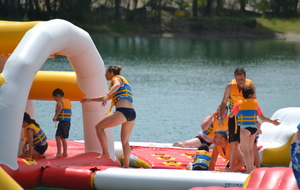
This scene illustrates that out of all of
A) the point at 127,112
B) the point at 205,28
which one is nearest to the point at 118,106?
the point at 127,112

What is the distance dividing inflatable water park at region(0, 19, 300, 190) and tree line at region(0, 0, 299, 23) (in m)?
39.3

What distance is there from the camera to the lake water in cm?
1211

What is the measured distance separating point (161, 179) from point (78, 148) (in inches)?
77.0

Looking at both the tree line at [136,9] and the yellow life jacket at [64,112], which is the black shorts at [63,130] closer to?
the yellow life jacket at [64,112]

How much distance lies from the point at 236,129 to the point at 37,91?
217 cm

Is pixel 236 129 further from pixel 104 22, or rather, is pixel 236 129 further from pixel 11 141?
pixel 104 22

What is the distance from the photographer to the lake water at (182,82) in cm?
1211

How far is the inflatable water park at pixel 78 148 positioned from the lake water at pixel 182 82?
303 cm

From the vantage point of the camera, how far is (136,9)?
51.8m

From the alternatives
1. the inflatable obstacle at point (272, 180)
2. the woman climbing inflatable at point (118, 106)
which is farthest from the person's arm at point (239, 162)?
the inflatable obstacle at point (272, 180)

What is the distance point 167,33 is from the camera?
48031 mm

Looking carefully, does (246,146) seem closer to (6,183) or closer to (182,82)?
(6,183)

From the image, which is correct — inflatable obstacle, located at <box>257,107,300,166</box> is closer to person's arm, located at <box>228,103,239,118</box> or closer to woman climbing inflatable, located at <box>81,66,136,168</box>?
person's arm, located at <box>228,103,239,118</box>

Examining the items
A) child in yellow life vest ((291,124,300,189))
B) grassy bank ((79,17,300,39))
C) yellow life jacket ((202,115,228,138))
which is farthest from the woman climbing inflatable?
grassy bank ((79,17,300,39))
